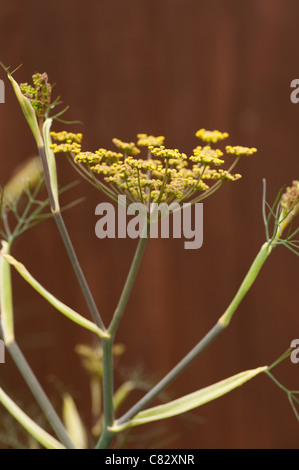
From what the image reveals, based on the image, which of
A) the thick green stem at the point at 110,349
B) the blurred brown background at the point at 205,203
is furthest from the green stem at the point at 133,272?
the blurred brown background at the point at 205,203

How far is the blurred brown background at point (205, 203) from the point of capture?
0.89 metres

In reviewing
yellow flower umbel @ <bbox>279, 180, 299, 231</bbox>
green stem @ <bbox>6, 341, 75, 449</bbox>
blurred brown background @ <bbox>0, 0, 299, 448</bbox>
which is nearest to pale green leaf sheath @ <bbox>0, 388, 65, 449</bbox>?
green stem @ <bbox>6, 341, 75, 449</bbox>

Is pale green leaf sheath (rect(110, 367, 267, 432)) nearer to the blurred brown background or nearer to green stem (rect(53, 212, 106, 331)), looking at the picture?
green stem (rect(53, 212, 106, 331))

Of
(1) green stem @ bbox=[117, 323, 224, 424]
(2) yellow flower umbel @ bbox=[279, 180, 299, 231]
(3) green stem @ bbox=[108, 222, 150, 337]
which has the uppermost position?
(2) yellow flower umbel @ bbox=[279, 180, 299, 231]

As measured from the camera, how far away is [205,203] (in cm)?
96

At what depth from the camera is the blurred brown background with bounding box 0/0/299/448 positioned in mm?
887

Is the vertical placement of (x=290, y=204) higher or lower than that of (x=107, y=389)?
higher

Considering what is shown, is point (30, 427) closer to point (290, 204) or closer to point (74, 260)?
point (74, 260)

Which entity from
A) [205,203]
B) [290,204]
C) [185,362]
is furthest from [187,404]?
[205,203]

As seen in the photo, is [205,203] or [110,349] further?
[205,203]

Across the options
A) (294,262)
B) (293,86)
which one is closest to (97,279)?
(294,262)

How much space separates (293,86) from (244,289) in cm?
56

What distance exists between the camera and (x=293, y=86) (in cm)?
84
